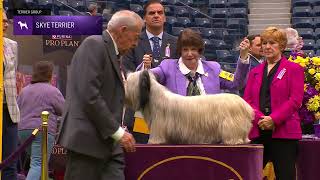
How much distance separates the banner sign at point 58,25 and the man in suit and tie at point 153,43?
329 cm

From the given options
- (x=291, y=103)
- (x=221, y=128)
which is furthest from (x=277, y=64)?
(x=221, y=128)

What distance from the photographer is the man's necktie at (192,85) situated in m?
4.62

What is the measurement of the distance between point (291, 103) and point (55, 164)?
370 cm

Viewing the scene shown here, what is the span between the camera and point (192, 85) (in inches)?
183

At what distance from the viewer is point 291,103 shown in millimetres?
4801

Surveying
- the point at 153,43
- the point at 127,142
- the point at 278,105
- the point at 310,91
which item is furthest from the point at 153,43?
the point at 127,142

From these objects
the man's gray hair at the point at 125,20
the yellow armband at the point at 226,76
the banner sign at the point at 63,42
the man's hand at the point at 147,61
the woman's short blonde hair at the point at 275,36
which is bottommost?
the banner sign at the point at 63,42

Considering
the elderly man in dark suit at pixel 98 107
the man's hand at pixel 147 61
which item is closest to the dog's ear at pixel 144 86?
the elderly man in dark suit at pixel 98 107

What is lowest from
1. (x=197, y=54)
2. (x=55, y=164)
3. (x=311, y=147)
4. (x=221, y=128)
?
(x=55, y=164)

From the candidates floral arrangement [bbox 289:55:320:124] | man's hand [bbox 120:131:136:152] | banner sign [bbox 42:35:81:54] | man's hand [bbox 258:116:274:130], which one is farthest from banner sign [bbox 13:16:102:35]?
man's hand [bbox 120:131:136:152]

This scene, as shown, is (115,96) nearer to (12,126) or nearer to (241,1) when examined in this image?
(12,126)

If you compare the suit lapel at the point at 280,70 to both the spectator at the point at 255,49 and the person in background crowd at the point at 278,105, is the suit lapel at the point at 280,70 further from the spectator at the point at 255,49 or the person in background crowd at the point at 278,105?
the spectator at the point at 255,49

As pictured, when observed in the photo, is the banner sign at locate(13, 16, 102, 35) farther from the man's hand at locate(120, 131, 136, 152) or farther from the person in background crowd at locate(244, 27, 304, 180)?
the man's hand at locate(120, 131, 136, 152)

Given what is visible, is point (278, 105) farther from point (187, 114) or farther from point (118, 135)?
point (118, 135)
